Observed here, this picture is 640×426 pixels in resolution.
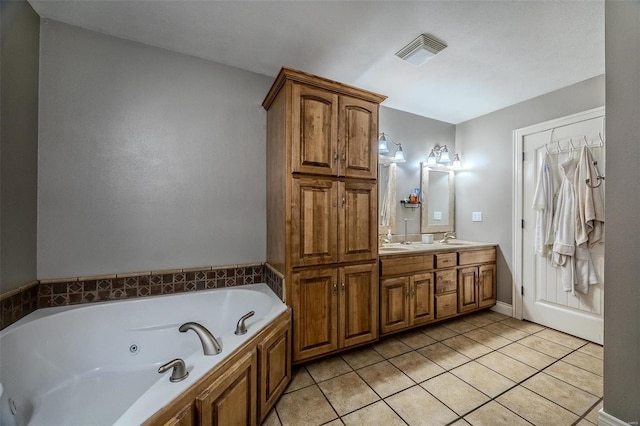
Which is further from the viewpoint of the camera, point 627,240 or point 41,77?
point 41,77

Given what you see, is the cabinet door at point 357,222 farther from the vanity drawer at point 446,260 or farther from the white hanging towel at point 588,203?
the white hanging towel at point 588,203

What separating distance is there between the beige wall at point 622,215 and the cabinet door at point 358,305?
140 centimetres

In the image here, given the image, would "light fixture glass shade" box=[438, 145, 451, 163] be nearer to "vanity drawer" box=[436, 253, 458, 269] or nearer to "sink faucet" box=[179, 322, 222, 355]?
"vanity drawer" box=[436, 253, 458, 269]

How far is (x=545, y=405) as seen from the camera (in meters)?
1.60

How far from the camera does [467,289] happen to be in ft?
9.51

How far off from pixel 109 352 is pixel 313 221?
163cm

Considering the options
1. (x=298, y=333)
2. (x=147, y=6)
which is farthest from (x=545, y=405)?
(x=147, y=6)

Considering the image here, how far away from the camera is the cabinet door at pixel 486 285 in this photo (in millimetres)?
3016

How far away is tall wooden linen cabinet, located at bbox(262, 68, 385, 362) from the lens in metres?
1.90

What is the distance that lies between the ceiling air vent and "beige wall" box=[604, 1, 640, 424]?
0.92m

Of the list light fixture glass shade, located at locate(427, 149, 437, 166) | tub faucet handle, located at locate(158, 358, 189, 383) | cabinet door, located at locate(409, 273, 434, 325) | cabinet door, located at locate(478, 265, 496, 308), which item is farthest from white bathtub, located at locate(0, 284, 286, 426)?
light fixture glass shade, located at locate(427, 149, 437, 166)

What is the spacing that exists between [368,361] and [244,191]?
185 centimetres

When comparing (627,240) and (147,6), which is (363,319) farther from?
(147,6)

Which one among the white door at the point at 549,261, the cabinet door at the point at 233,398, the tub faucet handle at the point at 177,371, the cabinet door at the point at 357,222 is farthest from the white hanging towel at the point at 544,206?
the tub faucet handle at the point at 177,371
